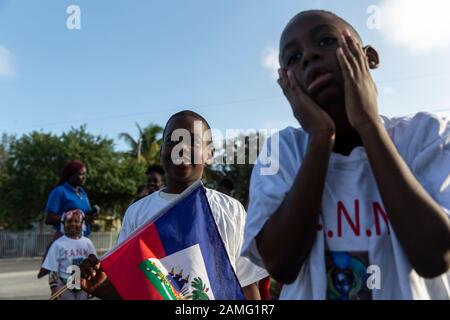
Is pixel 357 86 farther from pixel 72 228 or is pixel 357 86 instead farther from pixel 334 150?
pixel 72 228

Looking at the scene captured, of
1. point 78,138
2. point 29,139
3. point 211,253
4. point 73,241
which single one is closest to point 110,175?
point 78,138

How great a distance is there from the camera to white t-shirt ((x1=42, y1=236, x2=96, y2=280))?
15.1 ft

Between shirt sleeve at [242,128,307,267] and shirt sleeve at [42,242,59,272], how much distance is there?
4.02 m

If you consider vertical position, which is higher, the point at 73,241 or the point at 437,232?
the point at 437,232

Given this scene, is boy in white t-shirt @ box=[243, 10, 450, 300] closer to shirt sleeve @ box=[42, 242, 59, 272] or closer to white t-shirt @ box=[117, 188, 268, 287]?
white t-shirt @ box=[117, 188, 268, 287]

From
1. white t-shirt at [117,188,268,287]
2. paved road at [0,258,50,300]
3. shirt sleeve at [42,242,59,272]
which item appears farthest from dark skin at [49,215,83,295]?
paved road at [0,258,50,300]

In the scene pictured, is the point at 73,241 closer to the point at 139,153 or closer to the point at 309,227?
the point at 309,227

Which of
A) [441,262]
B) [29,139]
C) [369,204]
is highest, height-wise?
[29,139]

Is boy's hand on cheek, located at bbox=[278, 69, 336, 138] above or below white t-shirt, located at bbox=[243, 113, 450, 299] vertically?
above

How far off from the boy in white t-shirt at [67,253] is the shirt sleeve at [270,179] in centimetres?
379

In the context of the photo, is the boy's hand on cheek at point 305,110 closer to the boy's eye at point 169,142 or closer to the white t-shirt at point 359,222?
the white t-shirt at point 359,222

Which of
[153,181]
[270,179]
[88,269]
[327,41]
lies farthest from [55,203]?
[327,41]

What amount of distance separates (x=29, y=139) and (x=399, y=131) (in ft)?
80.8

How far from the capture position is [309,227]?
3.40ft
